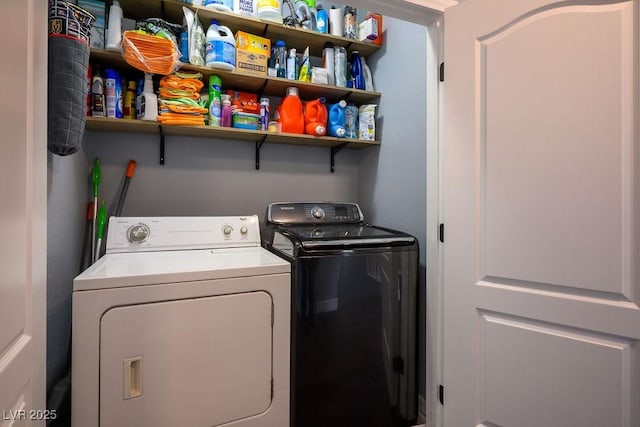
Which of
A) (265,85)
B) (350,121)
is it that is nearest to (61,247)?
(265,85)

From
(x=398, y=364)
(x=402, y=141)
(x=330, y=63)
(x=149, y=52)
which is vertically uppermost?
(x=330, y=63)

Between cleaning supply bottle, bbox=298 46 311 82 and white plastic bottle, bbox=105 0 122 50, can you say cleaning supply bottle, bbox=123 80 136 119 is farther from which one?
cleaning supply bottle, bbox=298 46 311 82

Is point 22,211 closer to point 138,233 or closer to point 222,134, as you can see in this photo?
point 138,233

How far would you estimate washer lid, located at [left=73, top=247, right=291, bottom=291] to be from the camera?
1148 millimetres

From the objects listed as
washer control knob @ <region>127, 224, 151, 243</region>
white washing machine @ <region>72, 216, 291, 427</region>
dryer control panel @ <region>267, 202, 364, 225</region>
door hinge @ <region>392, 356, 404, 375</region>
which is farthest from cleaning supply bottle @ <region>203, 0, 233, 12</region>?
door hinge @ <region>392, 356, 404, 375</region>

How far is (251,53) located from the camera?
6.45ft

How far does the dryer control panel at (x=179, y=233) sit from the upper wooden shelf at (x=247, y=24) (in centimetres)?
120

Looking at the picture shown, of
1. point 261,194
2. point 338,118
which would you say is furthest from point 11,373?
point 338,118

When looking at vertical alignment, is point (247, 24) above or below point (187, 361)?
above

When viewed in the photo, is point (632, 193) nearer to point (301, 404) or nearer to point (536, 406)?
point (536, 406)

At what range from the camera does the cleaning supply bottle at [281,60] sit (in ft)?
6.85

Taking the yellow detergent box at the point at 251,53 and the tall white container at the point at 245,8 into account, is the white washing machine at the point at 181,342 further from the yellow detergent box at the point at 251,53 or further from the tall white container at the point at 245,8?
the tall white container at the point at 245,8

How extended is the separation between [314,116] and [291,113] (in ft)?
0.52

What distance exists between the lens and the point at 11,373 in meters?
0.64
